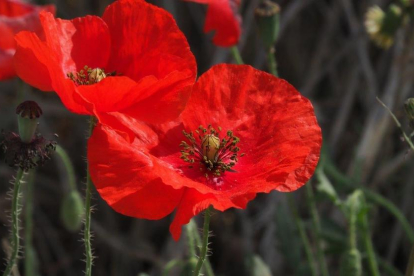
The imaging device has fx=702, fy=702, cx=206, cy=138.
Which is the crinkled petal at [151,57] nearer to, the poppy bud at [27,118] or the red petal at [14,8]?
the poppy bud at [27,118]

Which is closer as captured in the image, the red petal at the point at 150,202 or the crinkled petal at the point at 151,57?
the red petal at the point at 150,202

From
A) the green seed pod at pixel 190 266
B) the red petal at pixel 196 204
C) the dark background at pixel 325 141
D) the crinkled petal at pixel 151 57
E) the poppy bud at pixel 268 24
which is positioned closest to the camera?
the red petal at pixel 196 204

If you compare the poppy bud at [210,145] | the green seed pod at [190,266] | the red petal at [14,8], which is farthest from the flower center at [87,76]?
the red petal at [14,8]

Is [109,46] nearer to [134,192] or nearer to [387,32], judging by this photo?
[134,192]

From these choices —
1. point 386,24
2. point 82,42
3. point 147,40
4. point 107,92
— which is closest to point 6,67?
point 82,42

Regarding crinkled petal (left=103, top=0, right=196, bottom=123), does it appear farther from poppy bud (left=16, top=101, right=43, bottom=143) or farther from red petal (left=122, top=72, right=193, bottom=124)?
poppy bud (left=16, top=101, right=43, bottom=143)

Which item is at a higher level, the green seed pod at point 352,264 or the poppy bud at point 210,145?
the poppy bud at point 210,145
